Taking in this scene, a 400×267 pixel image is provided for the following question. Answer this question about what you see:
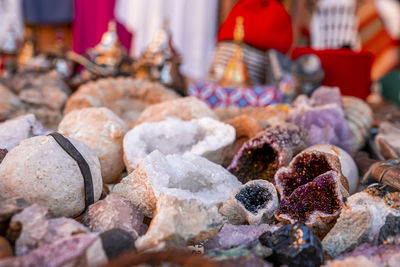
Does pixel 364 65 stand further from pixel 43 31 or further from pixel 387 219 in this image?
pixel 43 31

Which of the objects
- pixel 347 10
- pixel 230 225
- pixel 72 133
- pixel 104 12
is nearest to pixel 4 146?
pixel 72 133

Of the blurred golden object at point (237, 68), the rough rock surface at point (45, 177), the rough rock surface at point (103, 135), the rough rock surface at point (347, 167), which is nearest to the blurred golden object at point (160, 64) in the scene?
the blurred golden object at point (237, 68)

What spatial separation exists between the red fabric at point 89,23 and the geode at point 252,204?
8.21ft

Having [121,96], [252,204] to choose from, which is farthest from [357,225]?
[121,96]

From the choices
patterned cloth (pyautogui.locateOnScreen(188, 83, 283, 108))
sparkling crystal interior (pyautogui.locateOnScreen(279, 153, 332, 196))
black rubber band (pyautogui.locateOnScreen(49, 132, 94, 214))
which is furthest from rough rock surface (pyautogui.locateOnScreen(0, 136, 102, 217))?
patterned cloth (pyautogui.locateOnScreen(188, 83, 283, 108))

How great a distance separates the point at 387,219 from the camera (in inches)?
20.4

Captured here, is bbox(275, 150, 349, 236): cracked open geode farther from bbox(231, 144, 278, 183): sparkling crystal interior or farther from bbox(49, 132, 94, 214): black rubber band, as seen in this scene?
bbox(49, 132, 94, 214): black rubber band

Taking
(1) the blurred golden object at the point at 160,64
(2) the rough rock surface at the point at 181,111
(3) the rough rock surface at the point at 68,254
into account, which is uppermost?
(2) the rough rock surface at the point at 181,111

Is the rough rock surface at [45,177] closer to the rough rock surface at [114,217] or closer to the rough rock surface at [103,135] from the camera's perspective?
the rough rock surface at [114,217]

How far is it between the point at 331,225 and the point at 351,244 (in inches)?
1.8

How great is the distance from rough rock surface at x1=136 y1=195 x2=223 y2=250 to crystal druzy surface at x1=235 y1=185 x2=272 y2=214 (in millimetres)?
91

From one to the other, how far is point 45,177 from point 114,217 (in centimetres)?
12

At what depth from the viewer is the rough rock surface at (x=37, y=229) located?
1.45 ft

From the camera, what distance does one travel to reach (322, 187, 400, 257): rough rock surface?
51 cm
